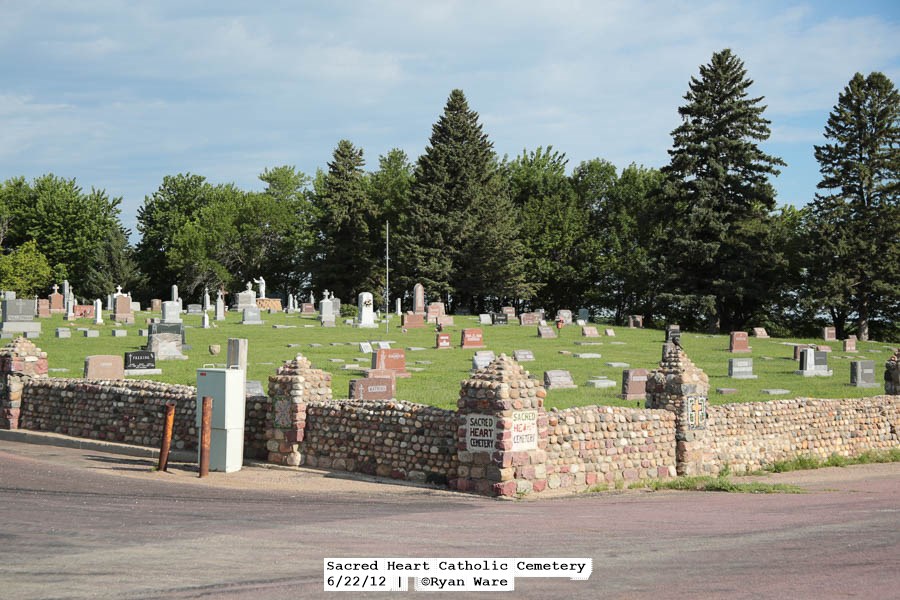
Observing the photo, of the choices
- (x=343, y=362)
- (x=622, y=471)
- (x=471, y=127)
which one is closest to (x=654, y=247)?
(x=471, y=127)

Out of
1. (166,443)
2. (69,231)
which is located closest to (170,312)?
(166,443)

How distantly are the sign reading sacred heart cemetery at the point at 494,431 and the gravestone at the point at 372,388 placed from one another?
642cm

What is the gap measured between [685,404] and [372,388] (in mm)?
7359

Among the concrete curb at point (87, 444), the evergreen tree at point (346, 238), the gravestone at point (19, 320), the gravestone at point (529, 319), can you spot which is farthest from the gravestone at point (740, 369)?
the evergreen tree at point (346, 238)

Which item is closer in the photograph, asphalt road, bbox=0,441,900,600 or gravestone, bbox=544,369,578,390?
asphalt road, bbox=0,441,900,600

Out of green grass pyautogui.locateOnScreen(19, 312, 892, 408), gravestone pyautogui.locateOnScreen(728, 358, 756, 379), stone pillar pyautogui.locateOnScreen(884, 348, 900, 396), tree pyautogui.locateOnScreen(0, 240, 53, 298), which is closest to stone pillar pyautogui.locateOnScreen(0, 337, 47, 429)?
green grass pyautogui.locateOnScreen(19, 312, 892, 408)

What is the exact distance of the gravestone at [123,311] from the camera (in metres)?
47.1

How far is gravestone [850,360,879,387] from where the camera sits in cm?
2936

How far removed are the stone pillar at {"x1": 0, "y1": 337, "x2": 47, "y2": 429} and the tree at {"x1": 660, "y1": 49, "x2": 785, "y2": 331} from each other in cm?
4435

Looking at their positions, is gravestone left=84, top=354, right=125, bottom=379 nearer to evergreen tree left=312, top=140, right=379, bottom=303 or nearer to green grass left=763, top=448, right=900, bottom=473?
green grass left=763, top=448, right=900, bottom=473

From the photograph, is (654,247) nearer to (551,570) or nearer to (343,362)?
(343,362)

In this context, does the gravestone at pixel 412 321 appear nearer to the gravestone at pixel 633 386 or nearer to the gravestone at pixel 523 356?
the gravestone at pixel 523 356

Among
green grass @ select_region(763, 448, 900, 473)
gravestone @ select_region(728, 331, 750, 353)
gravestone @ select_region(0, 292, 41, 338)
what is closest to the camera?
green grass @ select_region(763, 448, 900, 473)

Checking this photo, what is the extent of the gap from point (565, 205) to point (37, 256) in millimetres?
47650
